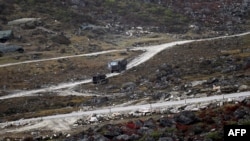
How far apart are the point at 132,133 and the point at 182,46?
79483 mm

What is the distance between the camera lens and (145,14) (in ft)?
559

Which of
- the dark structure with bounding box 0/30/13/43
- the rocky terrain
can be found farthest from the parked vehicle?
the dark structure with bounding box 0/30/13/43

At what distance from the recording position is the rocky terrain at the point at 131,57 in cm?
4497

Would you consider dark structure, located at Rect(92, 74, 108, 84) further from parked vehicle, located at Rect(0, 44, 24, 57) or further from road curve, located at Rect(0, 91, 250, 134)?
parked vehicle, located at Rect(0, 44, 24, 57)

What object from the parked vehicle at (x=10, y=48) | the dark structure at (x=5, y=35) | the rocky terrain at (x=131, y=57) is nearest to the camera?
the rocky terrain at (x=131, y=57)

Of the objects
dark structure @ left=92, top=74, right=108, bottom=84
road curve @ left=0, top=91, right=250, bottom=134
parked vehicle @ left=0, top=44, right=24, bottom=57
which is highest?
road curve @ left=0, top=91, right=250, bottom=134

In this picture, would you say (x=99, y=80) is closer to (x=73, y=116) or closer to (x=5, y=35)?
(x=73, y=116)

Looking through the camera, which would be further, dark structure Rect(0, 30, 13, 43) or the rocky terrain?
dark structure Rect(0, 30, 13, 43)

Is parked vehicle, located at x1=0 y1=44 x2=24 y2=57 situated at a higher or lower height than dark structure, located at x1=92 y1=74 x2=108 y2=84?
higher

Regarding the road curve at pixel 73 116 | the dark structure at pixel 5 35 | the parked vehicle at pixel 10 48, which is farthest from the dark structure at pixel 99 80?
the dark structure at pixel 5 35

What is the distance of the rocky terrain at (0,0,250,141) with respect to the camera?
4497cm

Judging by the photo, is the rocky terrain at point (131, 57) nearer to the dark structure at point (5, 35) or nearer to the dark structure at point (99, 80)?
the dark structure at point (5, 35)

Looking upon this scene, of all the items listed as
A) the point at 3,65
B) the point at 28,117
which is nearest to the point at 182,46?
the point at 3,65

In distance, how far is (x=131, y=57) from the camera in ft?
367
